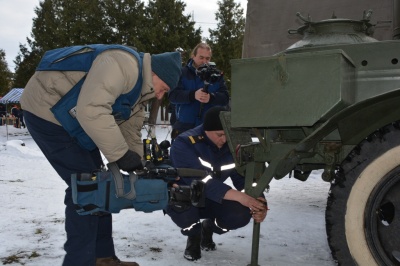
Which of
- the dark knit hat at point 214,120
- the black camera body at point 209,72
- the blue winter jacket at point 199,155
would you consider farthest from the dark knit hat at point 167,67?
the black camera body at point 209,72

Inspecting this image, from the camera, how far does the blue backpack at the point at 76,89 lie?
2344 mm

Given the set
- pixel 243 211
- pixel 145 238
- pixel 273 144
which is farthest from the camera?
pixel 145 238

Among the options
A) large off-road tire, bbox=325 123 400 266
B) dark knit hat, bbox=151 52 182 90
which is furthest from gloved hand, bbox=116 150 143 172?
large off-road tire, bbox=325 123 400 266

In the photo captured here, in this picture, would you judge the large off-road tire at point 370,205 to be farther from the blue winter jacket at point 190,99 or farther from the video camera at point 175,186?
the blue winter jacket at point 190,99

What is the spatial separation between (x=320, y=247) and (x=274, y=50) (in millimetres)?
1896

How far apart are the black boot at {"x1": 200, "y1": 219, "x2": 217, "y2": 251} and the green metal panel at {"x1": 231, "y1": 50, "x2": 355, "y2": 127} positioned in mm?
1313

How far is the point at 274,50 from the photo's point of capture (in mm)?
4188

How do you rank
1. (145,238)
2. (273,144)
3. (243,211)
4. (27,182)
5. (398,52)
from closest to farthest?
1. (398,52)
2. (273,144)
3. (243,211)
4. (145,238)
5. (27,182)

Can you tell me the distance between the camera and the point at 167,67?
2432 mm

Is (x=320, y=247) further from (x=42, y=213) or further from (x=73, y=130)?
(x=42, y=213)

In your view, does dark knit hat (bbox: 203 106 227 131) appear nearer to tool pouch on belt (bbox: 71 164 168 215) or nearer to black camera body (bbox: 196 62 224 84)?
tool pouch on belt (bbox: 71 164 168 215)

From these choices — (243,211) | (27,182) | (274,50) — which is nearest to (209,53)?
(274,50)

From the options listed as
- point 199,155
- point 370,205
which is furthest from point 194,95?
point 370,205

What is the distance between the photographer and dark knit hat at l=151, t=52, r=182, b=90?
243 centimetres
